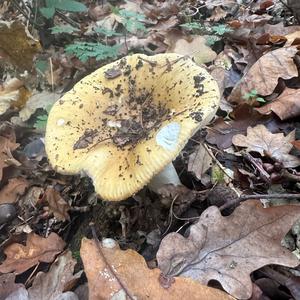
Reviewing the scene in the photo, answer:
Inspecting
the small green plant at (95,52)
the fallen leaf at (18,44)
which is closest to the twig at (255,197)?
the small green plant at (95,52)

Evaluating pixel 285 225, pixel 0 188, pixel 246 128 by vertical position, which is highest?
pixel 285 225

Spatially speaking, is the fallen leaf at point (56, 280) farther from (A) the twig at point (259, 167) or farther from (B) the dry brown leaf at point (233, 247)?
(A) the twig at point (259, 167)

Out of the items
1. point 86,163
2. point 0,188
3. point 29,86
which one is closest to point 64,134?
point 86,163

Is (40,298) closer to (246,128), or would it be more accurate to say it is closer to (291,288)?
(291,288)

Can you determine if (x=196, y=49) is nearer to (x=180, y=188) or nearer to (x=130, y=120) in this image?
(x=130, y=120)

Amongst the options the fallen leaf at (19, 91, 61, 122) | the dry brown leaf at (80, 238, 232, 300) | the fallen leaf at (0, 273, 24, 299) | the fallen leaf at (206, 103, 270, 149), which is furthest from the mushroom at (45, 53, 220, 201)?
the fallen leaf at (19, 91, 61, 122)

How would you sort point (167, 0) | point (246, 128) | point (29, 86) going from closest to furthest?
point (246, 128) → point (29, 86) → point (167, 0)

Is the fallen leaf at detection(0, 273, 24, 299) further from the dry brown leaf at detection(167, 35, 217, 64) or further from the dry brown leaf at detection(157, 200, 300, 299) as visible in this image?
the dry brown leaf at detection(167, 35, 217, 64)
